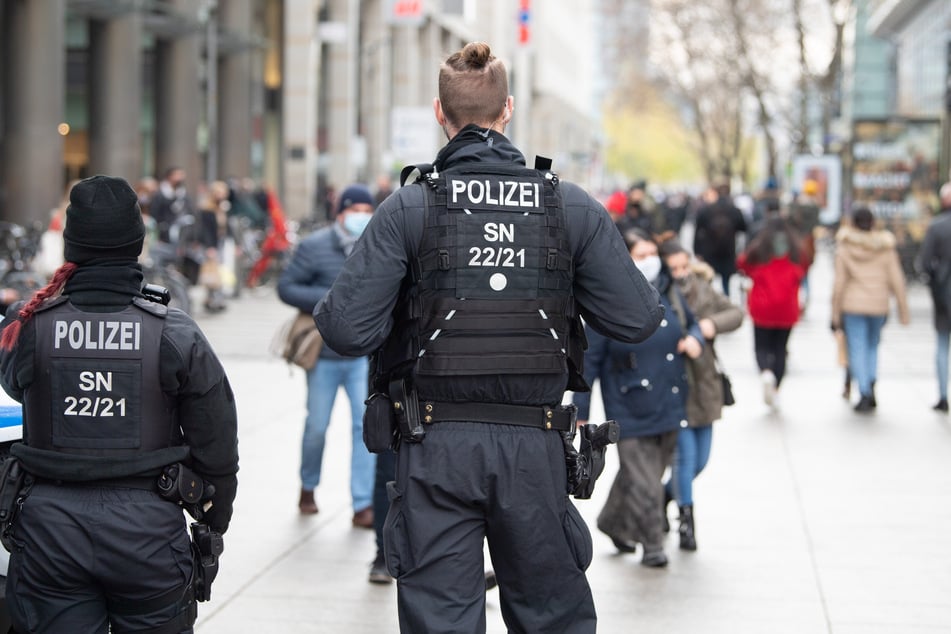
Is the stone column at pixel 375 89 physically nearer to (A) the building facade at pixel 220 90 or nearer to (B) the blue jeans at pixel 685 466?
(A) the building facade at pixel 220 90

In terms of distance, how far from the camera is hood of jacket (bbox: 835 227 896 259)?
501 inches

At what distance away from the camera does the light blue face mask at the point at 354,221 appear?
26.4 feet

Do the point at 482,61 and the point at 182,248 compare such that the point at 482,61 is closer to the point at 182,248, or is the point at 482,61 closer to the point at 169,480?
the point at 169,480

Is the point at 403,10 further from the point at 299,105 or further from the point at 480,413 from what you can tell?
the point at 480,413

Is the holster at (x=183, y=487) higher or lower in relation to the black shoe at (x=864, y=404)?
higher

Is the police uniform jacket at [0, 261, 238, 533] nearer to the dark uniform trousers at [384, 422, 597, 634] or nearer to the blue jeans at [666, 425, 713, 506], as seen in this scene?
the dark uniform trousers at [384, 422, 597, 634]

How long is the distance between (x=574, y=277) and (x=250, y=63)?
117 feet

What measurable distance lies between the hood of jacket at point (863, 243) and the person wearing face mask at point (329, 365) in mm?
5637

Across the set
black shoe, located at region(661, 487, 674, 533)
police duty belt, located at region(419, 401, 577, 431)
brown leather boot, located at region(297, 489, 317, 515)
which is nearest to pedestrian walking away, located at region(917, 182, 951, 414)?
black shoe, located at region(661, 487, 674, 533)

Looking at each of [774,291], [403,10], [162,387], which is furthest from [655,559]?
[403,10]

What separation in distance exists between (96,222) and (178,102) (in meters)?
30.1

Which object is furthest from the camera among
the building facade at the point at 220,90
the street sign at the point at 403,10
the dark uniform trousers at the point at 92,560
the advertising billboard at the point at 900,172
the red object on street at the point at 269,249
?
the advertising billboard at the point at 900,172

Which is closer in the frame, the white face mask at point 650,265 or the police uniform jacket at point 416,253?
the police uniform jacket at point 416,253

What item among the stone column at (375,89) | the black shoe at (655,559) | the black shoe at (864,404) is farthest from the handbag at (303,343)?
the stone column at (375,89)
